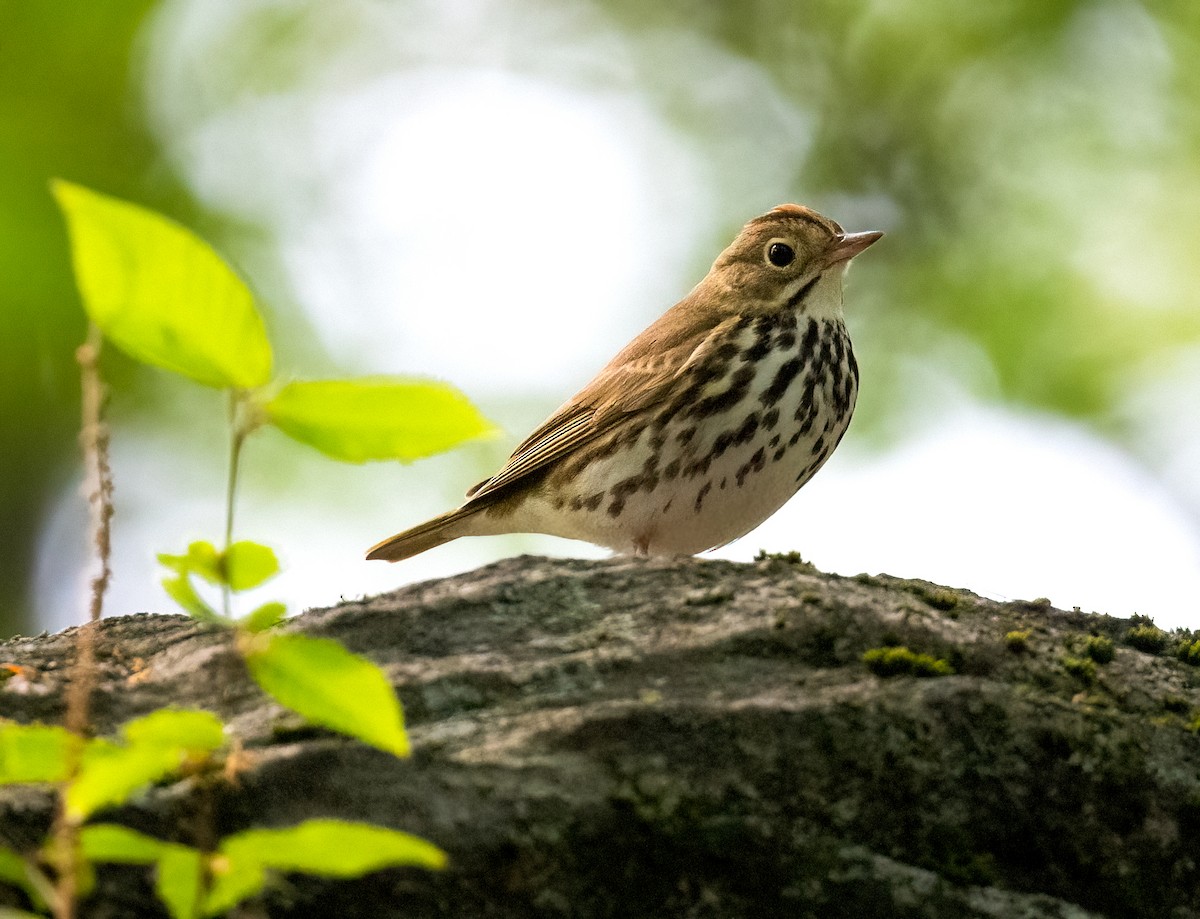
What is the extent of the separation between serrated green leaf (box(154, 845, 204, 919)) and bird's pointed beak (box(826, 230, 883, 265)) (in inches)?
173

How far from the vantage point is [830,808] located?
241cm

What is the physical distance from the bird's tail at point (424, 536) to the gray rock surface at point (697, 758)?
226cm

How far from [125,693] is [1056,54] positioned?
7711 mm

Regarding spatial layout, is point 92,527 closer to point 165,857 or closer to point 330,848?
point 165,857

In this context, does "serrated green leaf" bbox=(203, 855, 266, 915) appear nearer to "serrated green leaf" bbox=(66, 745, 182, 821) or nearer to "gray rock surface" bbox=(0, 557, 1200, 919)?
"serrated green leaf" bbox=(66, 745, 182, 821)

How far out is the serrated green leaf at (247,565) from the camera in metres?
1.70

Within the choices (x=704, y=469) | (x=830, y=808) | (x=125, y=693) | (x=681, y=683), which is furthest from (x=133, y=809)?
(x=704, y=469)

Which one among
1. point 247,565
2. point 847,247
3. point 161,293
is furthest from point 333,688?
point 847,247

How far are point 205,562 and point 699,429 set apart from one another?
3.12 metres

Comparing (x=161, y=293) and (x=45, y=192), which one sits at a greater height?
(x=45, y=192)

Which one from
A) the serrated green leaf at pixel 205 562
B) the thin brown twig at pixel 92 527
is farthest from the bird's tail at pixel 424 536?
the serrated green leaf at pixel 205 562

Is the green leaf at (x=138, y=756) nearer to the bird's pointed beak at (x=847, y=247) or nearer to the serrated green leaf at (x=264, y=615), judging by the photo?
the serrated green leaf at (x=264, y=615)

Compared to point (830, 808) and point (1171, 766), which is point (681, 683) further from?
point (1171, 766)

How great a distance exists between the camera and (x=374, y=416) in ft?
4.91
